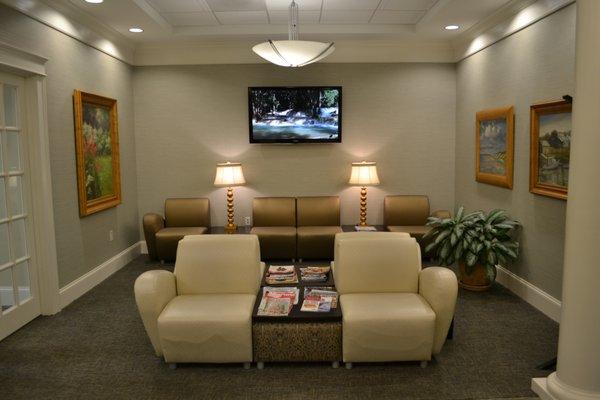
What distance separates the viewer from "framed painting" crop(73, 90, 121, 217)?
4754 mm

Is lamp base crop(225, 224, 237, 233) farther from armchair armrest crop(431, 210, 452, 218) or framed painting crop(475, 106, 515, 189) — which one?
framed painting crop(475, 106, 515, 189)

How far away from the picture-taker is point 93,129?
5.14 meters

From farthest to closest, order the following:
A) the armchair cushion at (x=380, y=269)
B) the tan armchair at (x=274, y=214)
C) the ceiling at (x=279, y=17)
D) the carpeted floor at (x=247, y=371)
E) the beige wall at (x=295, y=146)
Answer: the beige wall at (x=295, y=146) → the tan armchair at (x=274, y=214) → the ceiling at (x=279, y=17) → the armchair cushion at (x=380, y=269) → the carpeted floor at (x=247, y=371)

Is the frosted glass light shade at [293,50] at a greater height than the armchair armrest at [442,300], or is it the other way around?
the frosted glass light shade at [293,50]

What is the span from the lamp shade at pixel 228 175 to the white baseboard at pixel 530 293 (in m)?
3.31

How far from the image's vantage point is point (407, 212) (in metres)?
6.42

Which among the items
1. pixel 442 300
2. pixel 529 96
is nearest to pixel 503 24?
pixel 529 96

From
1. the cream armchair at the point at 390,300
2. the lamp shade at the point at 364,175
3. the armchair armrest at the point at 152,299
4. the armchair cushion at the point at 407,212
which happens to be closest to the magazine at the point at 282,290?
the cream armchair at the point at 390,300

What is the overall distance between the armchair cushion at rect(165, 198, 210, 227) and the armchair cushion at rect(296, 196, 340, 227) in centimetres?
129

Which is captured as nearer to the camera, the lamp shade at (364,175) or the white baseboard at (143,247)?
the lamp shade at (364,175)

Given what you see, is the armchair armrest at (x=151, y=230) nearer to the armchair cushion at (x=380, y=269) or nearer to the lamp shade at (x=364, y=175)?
the lamp shade at (x=364, y=175)

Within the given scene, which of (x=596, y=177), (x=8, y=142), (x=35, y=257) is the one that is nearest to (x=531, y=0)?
(x=596, y=177)

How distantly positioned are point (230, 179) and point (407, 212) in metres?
2.41

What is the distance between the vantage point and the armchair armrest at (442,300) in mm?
3158
